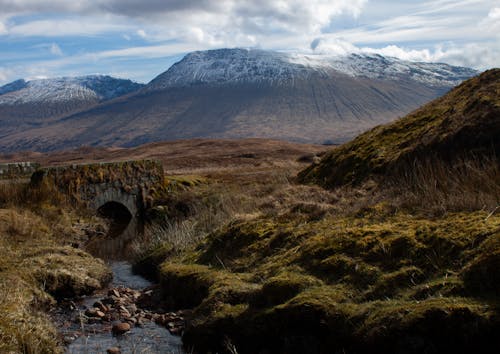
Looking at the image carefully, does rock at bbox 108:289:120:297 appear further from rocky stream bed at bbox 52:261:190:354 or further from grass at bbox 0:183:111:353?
grass at bbox 0:183:111:353

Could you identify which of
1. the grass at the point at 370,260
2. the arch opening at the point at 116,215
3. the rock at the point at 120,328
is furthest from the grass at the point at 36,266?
the arch opening at the point at 116,215

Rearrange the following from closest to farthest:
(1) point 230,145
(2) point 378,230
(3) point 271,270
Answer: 1. (2) point 378,230
2. (3) point 271,270
3. (1) point 230,145

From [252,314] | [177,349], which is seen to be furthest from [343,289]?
[177,349]

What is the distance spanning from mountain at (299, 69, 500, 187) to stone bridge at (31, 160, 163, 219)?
441 inches

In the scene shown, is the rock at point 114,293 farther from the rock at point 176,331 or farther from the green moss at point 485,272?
the green moss at point 485,272

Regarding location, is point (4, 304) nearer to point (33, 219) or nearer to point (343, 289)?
point (343, 289)

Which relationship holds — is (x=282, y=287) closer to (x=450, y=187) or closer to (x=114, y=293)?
(x=450, y=187)

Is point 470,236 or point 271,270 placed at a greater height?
point 470,236

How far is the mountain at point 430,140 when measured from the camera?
37.5ft

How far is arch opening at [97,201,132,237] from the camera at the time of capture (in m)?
26.0

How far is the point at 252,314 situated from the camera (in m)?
8.30

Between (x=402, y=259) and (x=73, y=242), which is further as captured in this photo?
(x=73, y=242)

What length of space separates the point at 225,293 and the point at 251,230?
108 inches

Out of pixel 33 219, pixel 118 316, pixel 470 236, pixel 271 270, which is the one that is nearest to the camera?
pixel 470 236
